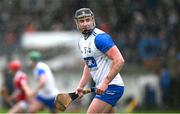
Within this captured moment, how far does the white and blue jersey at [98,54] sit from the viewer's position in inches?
506

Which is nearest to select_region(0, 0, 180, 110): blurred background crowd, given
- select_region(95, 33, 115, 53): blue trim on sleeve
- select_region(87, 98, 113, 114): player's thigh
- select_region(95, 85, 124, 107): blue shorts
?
select_region(95, 85, 124, 107): blue shorts

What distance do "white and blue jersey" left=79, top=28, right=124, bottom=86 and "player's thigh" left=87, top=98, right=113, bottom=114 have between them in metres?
0.32

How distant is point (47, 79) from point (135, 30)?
860 cm

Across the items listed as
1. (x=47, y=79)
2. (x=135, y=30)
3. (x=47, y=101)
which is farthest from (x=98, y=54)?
(x=135, y=30)

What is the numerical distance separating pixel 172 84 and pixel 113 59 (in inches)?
543

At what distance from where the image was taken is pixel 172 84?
26.3 m

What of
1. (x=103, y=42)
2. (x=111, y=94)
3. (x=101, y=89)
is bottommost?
(x=111, y=94)

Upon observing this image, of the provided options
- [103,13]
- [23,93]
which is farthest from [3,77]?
[23,93]

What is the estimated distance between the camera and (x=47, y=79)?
19.6 meters

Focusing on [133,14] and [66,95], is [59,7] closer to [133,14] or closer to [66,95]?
Result: [133,14]

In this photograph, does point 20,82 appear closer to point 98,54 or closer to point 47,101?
point 47,101

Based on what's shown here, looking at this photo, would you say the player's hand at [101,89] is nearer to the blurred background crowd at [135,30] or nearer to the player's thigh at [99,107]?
the player's thigh at [99,107]

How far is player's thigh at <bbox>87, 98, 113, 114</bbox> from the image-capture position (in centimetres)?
1299

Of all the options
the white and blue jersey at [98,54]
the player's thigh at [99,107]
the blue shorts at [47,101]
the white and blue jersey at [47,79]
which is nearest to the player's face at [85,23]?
the white and blue jersey at [98,54]
